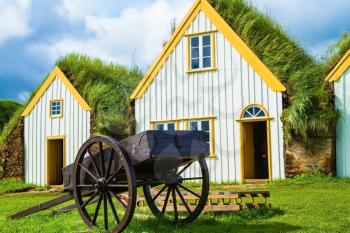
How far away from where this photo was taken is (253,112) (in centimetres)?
1791

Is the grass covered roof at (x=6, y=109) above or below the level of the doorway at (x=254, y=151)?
above

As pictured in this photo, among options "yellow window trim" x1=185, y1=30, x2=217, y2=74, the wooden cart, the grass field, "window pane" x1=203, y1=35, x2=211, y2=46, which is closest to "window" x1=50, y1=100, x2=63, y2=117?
"yellow window trim" x1=185, y1=30, x2=217, y2=74

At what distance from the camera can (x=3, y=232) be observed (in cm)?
841

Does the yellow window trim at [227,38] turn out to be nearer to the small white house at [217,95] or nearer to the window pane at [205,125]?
the small white house at [217,95]

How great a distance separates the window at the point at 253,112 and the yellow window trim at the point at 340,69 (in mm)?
2576

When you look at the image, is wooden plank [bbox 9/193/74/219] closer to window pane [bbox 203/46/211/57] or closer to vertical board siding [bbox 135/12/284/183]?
vertical board siding [bbox 135/12/284/183]

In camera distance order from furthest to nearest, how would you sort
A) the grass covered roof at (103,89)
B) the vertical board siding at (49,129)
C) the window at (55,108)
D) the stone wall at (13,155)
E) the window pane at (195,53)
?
the stone wall at (13,155) → the window at (55,108) → the vertical board siding at (49,129) → the grass covered roof at (103,89) → the window pane at (195,53)

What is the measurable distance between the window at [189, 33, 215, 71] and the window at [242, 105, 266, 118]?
2.27 meters

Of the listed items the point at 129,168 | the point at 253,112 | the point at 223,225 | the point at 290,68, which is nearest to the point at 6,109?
the point at 253,112

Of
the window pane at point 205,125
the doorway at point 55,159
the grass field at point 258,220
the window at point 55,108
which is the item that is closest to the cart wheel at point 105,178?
the grass field at point 258,220

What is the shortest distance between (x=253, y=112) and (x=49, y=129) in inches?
392

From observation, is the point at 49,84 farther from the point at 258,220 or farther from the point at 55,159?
A: the point at 258,220

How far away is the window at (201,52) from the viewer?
62.2ft

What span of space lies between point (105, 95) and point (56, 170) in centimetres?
432
